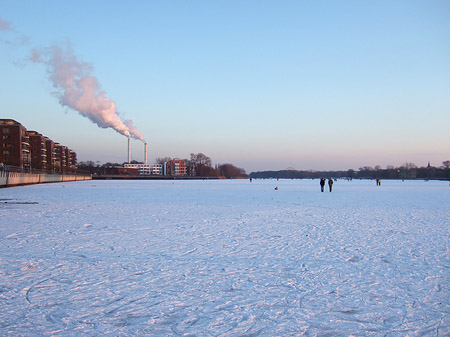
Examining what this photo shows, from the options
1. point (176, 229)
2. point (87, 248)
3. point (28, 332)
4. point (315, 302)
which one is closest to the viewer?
point (28, 332)

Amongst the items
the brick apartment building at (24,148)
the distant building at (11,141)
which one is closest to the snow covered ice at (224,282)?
the brick apartment building at (24,148)

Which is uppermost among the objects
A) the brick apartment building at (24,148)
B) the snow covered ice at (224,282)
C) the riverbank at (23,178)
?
the brick apartment building at (24,148)

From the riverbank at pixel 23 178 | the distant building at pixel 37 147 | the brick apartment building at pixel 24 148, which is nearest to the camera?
the riverbank at pixel 23 178

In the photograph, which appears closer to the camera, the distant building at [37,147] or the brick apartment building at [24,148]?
the brick apartment building at [24,148]

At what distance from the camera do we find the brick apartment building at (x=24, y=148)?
8136 centimetres

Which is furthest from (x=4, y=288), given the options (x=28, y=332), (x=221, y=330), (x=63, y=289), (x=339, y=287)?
(x=339, y=287)

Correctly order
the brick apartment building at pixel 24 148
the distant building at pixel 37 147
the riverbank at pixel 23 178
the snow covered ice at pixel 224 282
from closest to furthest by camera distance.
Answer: the snow covered ice at pixel 224 282 → the riverbank at pixel 23 178 → the brick apartment building at pixel 24 148 → the distant building at pixel 37 147

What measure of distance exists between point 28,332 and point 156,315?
1214 millimetres

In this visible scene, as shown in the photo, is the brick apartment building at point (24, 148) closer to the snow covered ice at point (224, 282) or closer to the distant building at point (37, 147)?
the distant building at point (37, 147)

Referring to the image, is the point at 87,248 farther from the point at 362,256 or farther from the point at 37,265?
the point at 362,256

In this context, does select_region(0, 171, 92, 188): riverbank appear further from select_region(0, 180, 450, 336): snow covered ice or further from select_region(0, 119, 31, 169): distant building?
select_region(0, 180, 450, 336): snow covered ice

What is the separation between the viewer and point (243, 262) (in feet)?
21.5

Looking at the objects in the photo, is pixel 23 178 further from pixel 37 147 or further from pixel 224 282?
pixel 37 147

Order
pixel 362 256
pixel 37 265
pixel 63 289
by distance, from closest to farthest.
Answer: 1. pixel 63 289
2. pixel 37 265
3. pixel 362 256
